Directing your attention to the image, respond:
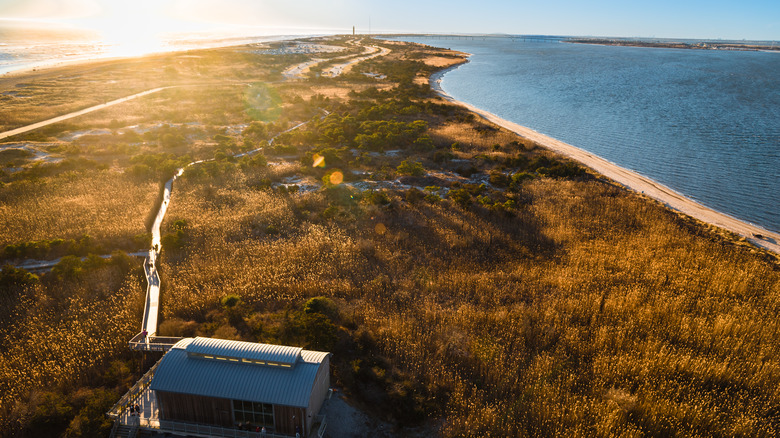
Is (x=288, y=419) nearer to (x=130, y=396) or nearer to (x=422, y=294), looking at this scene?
(x=130, y=396)

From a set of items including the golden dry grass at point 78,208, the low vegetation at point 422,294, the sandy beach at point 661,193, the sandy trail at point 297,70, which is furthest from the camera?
the sandy trail at point 297,70

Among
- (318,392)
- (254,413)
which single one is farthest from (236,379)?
(318,392)

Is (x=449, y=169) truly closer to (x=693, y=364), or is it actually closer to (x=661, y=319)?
(x=661, y=319)

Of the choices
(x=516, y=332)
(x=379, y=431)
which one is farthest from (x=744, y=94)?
(x=379, y=431)

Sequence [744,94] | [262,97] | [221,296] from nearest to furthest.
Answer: [221,296], [262,97], [744,94]

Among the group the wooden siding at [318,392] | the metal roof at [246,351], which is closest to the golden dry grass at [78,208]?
the metal roof at [246,351]

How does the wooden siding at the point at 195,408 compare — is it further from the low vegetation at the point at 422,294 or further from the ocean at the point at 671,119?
the ocean at the point at 671,119
